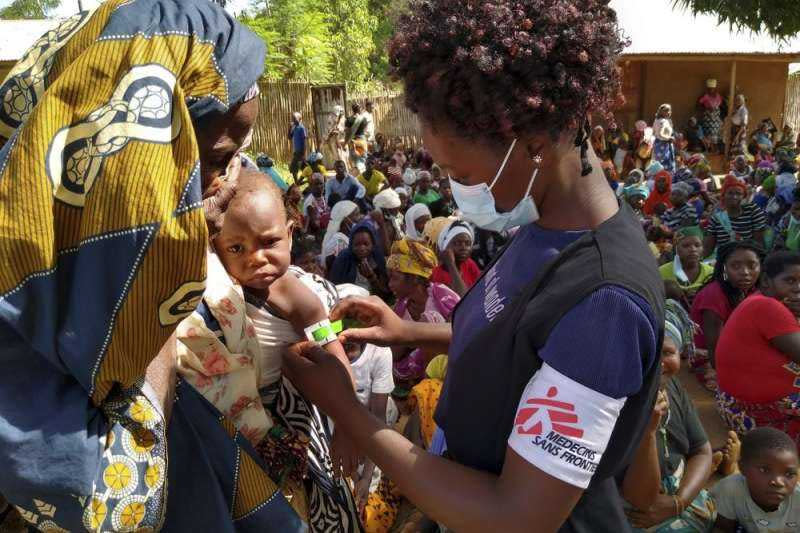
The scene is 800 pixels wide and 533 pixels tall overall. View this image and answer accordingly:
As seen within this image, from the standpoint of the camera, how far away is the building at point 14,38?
56.5 feet

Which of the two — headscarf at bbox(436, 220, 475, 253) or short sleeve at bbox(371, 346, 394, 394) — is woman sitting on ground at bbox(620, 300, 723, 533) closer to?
short sleeve at bbox(371, 346, 394, 394)

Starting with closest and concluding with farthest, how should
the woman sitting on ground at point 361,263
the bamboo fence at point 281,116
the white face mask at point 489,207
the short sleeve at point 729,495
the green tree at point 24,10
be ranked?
1. the white face mask at point 489,207
2. the short sleeve at point 729,495
3. the woman sitting on ground at point 361,263
4. the bamboo fence at point 281,116
5. the green tree at point 24,10

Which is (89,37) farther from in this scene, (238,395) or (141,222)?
(238,395)

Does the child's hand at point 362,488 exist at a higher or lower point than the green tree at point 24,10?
lower

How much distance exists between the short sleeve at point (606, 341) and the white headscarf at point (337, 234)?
5700 mm

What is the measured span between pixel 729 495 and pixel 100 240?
3545 millimetres

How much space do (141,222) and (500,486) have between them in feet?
2.56

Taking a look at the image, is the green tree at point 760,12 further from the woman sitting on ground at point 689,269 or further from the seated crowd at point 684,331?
the woman sitting on ground at point 689,269

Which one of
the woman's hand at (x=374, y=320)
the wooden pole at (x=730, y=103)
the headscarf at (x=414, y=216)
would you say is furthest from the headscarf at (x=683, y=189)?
the wooden pole at (x=730, y=103)

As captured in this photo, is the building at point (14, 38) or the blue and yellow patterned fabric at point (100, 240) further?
the building at point (14, 38)

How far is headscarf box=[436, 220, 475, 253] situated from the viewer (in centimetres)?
559

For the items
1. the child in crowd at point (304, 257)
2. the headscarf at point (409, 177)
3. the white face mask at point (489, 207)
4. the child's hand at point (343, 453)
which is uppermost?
the white face mask at point (489, 207)

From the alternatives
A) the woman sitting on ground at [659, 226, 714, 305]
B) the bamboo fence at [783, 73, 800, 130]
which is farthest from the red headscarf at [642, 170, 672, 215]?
the bamboo fence at [783, 73, 800, 130]

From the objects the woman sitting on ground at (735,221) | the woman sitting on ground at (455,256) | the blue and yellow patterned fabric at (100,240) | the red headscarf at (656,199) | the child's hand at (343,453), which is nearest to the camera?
the blue and yellow patterned fabric at (100,240)
